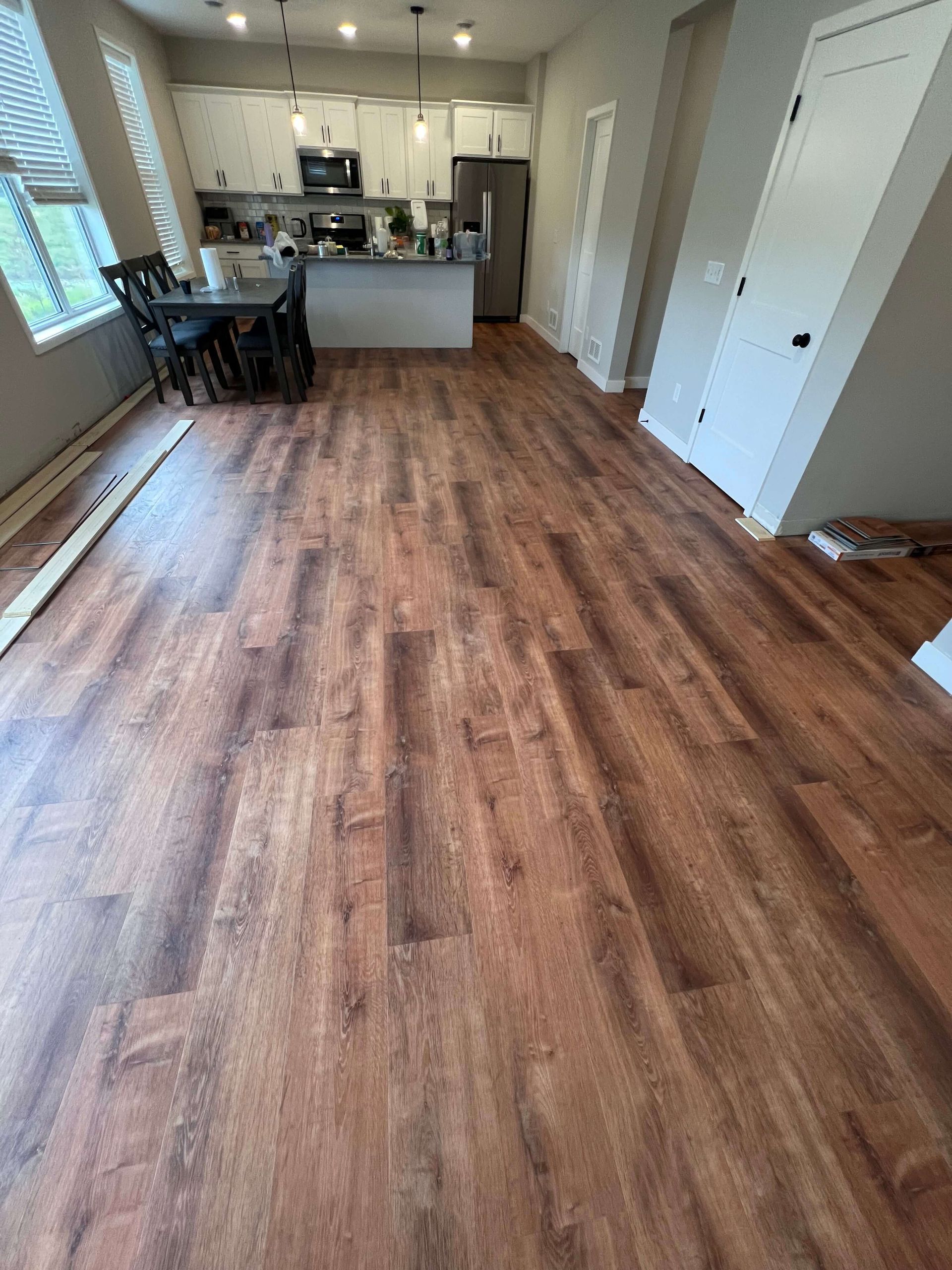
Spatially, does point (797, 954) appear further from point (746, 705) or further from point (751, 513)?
point (751, 513)

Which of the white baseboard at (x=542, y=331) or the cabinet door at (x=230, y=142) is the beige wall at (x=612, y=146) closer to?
the white baseboard at (x=542, y=331)

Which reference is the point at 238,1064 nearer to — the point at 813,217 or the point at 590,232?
the point at 813,217

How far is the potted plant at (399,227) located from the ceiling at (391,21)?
1.44m

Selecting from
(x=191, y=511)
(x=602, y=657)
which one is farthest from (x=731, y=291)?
(x=191, y=511)

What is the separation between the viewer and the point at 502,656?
212 centimetres

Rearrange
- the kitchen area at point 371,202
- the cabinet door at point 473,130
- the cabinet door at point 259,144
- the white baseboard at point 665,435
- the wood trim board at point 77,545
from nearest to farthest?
the wood trim board at point 77,545 < the white baseboard at point 665,435 < the kitchen area at point 371,202 < the cabinet door at point 259,144 < the cabinet door at point 473,130

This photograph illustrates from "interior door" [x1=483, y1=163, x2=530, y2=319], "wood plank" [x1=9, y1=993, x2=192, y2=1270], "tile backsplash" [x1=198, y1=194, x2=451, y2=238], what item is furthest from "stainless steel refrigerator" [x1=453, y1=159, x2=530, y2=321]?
"wood plank" [x1=9, y1=993, x2=192, y2=1270]

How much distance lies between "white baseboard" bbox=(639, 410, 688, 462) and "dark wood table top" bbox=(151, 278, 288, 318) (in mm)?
2852

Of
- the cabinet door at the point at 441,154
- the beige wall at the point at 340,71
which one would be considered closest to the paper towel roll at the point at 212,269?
the beige wall at the point at 340,71

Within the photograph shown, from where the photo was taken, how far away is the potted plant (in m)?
5.86

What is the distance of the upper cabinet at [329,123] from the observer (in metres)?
6.11

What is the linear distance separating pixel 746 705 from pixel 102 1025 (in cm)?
201

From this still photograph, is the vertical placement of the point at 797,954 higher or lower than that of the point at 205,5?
lower

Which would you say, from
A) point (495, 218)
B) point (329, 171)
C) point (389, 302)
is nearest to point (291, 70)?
point (329, 171)
